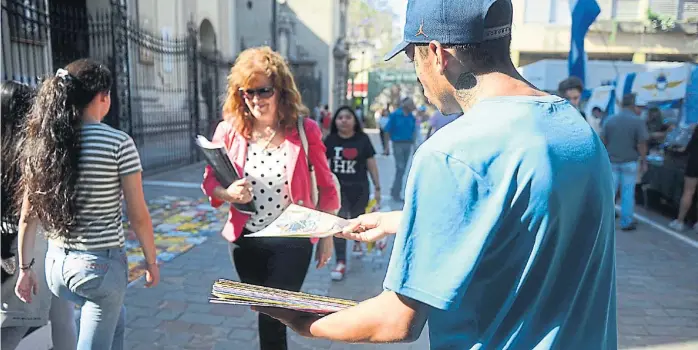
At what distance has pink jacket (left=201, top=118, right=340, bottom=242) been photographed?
2814 mm

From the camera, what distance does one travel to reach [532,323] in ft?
3.66

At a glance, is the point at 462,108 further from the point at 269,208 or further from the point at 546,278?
the point at 269,208

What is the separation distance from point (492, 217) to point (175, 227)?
675 centimetres

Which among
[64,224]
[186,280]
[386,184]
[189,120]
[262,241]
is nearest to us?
[64,224]

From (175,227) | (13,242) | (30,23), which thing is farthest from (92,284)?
(30,23)

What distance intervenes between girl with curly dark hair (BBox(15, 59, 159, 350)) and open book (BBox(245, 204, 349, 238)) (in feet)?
2.73

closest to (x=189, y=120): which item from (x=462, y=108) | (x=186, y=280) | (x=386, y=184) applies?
(x=386, y=184)

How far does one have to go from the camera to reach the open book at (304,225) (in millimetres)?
1833

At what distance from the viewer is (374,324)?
3.63ft

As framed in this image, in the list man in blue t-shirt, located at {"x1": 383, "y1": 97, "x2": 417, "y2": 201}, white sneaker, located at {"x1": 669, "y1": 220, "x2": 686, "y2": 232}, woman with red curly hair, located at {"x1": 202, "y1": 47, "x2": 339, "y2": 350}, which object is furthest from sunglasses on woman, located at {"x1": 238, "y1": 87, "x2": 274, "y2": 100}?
white sneaker, located at {"x1": 669, "y1": 220, "x2": 686, "y2": 232}

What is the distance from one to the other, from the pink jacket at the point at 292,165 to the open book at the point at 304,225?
0.66 m

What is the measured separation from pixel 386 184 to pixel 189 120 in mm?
5811

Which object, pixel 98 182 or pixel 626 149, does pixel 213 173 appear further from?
pixel 626 149

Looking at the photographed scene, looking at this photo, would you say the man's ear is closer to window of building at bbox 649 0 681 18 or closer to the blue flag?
the blue flag
